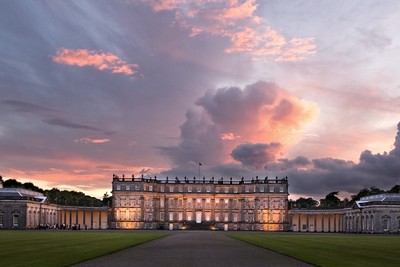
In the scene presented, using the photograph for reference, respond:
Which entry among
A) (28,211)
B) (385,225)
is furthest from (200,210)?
(385,225)

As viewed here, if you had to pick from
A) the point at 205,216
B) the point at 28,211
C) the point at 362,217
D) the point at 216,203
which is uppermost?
the point at 28,211

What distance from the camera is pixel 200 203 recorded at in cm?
15825

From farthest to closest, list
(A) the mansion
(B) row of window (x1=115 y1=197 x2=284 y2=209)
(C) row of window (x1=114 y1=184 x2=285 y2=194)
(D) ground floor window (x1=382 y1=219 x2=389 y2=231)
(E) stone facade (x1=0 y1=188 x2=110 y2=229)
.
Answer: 1. (C) row of window (x1=114 y1=184 x2=285 y2=194)
2. (B) row of window (x1=115 y1=197 x2=284 y2=209)
3. (A) the mansion
4. (E) stone facade (x1=0 y1=188 x2=110 y2=229)
5. (D) ground floor window (x1=382 y1=219 x2=389 y2=231)

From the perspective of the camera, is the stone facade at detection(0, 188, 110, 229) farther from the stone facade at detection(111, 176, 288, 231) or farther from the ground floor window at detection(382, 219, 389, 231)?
the ground floor window at detection(382, 219, 389, 231)

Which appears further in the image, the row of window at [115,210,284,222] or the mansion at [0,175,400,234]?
the row of window at [115,210,284,222]

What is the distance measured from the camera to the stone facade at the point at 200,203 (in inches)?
5989

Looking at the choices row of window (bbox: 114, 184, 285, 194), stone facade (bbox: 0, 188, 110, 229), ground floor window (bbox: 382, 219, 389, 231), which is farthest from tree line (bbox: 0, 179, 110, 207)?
ground floor window (bbox: 382, 219, 389, 231)

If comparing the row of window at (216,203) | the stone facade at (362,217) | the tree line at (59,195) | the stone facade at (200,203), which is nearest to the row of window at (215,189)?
the stone facade at (200,203)

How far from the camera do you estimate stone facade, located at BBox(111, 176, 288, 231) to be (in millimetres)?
152125

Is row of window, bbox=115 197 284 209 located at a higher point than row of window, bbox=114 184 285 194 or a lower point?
lower

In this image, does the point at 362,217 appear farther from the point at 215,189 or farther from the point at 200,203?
the point at 200,203

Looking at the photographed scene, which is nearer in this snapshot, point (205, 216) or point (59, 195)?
point (205, 216)

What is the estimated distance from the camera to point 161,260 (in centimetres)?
2731

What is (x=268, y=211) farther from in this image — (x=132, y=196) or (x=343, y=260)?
(x=343, y=260)
